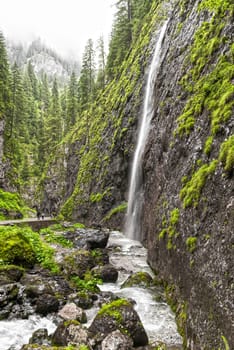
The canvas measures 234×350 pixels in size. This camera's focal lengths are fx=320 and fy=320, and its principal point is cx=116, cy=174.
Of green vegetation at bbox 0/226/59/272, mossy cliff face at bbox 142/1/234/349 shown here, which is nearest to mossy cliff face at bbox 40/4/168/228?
mossy cliff face at bbox 142/1/234/349

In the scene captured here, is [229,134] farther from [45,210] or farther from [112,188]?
[45,210]

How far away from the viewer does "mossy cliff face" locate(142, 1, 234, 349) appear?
727 centimetres

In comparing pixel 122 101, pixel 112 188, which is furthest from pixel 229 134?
pixel 122 101

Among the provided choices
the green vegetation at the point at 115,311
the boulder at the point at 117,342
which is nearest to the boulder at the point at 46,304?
the green vegetation at the point at 115,311

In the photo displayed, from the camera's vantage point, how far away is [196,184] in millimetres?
9875

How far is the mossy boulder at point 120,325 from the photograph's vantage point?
8.08 m

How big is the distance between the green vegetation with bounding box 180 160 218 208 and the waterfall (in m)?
11.6

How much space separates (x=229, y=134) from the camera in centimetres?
888

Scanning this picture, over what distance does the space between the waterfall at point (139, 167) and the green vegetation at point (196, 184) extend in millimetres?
11581

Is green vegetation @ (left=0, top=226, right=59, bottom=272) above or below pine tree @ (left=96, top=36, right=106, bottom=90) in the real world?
below

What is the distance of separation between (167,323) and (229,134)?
19.2 ft

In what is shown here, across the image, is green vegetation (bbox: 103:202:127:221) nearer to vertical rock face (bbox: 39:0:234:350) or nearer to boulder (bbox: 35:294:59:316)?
vertical rock face (bbox: 39:0:234:350)

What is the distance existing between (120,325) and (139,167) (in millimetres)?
16770

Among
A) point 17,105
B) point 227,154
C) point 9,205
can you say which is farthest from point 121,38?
point 227,154
